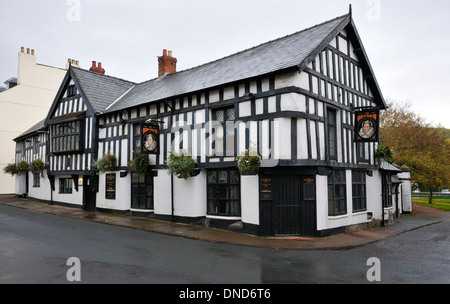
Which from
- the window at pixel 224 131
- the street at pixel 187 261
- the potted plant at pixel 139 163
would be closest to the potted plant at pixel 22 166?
the potted plant at pixel 139 163

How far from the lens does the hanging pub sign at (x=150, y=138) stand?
14422 mm

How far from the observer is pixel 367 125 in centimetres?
1343

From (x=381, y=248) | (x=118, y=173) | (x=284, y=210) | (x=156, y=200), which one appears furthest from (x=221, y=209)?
(x=118, y=173)

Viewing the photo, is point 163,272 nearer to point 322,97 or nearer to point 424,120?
point 322,97

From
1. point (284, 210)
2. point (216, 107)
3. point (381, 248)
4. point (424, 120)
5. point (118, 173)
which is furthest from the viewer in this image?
point (424, 120)

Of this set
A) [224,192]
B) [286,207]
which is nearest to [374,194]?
[286,207]

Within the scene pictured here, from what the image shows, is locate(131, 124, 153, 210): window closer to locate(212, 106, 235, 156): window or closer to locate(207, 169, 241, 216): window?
locate(207, 169, 241, 216): window

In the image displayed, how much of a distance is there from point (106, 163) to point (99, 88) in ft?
20.6

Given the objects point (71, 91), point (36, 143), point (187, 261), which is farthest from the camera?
point (36, 143)

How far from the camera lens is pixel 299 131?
1138 cm

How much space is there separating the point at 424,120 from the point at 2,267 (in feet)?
111

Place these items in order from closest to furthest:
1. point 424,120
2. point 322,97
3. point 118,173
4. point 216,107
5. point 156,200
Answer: point 322,97 < point 216,107 < point 156,200 < point 118,173 < point 424,120

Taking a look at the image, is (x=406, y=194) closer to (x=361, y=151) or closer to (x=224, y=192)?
(x=361, y=151)

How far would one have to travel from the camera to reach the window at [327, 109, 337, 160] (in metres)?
12.9
